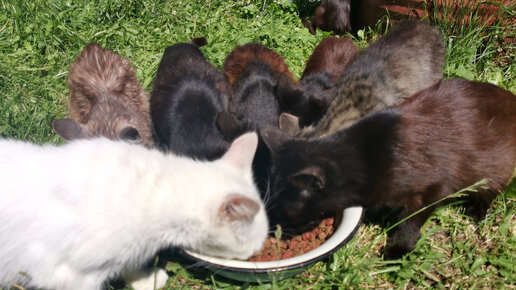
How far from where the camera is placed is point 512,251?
386cm

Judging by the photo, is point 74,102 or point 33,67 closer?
point 74,102

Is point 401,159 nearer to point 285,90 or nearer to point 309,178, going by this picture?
point 309,178

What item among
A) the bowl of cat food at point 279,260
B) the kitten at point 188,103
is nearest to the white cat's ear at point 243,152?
the bowl of cat food at point 279,260

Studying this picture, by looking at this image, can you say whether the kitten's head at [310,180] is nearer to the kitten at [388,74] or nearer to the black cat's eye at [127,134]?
the kitten at [388,74]

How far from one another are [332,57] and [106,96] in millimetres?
2719

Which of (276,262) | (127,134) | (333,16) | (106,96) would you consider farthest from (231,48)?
(276,262)

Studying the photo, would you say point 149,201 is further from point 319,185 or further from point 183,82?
point 183,82

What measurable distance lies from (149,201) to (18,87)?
3387 mm

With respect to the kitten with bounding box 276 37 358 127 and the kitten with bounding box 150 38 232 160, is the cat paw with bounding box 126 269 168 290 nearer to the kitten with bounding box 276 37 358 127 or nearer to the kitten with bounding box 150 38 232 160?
the kitten with bounding box 150 38 232 160

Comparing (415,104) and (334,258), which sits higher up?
(415,104)

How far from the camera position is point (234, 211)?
9.04ft

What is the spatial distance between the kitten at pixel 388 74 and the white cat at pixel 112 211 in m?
1.53

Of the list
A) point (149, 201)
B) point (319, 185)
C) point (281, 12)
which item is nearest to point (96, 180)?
point (149, 201)

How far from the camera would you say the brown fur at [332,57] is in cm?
536
